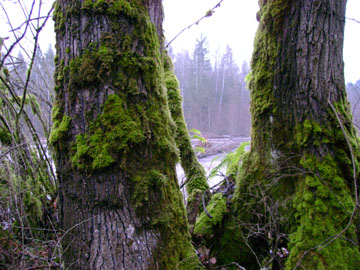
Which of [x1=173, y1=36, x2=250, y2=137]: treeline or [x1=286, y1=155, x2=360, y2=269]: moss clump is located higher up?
[x1=173, y1=36, x2=250, y2=137]: treeline

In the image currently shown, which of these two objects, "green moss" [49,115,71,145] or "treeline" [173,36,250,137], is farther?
"treeline" [173,36,250,137]

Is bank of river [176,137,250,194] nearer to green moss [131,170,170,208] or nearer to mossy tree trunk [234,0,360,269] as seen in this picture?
mossy tree trunk [234,0,360,269]

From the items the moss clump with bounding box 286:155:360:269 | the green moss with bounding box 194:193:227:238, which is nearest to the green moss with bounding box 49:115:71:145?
the green moss with bounding box 194:193:227:238

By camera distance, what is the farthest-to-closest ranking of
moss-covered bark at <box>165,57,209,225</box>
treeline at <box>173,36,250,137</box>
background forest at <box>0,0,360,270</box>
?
treeline at <box>173,36,250,137</box> < moss-covered bark at <box>165,57,209,225</box> < background forest at <box>0,0,360,270</box>

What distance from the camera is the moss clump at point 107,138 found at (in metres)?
1.50

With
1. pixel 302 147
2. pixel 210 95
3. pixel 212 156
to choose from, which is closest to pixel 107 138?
pixel 302 147

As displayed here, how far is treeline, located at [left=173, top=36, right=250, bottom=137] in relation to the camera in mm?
37084

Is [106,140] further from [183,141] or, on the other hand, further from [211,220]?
[183,141]

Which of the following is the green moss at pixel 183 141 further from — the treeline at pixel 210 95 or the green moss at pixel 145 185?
the treeline at pixel 210 95

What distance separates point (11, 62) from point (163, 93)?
6.71 feet

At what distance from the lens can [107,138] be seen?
1.52 metres

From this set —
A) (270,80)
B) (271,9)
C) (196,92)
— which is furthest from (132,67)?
(196,92)

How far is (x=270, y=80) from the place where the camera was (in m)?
2.54

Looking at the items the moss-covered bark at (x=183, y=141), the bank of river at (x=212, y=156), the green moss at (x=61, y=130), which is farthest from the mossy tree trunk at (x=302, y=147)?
the bank of river at (x=212, y=156)
